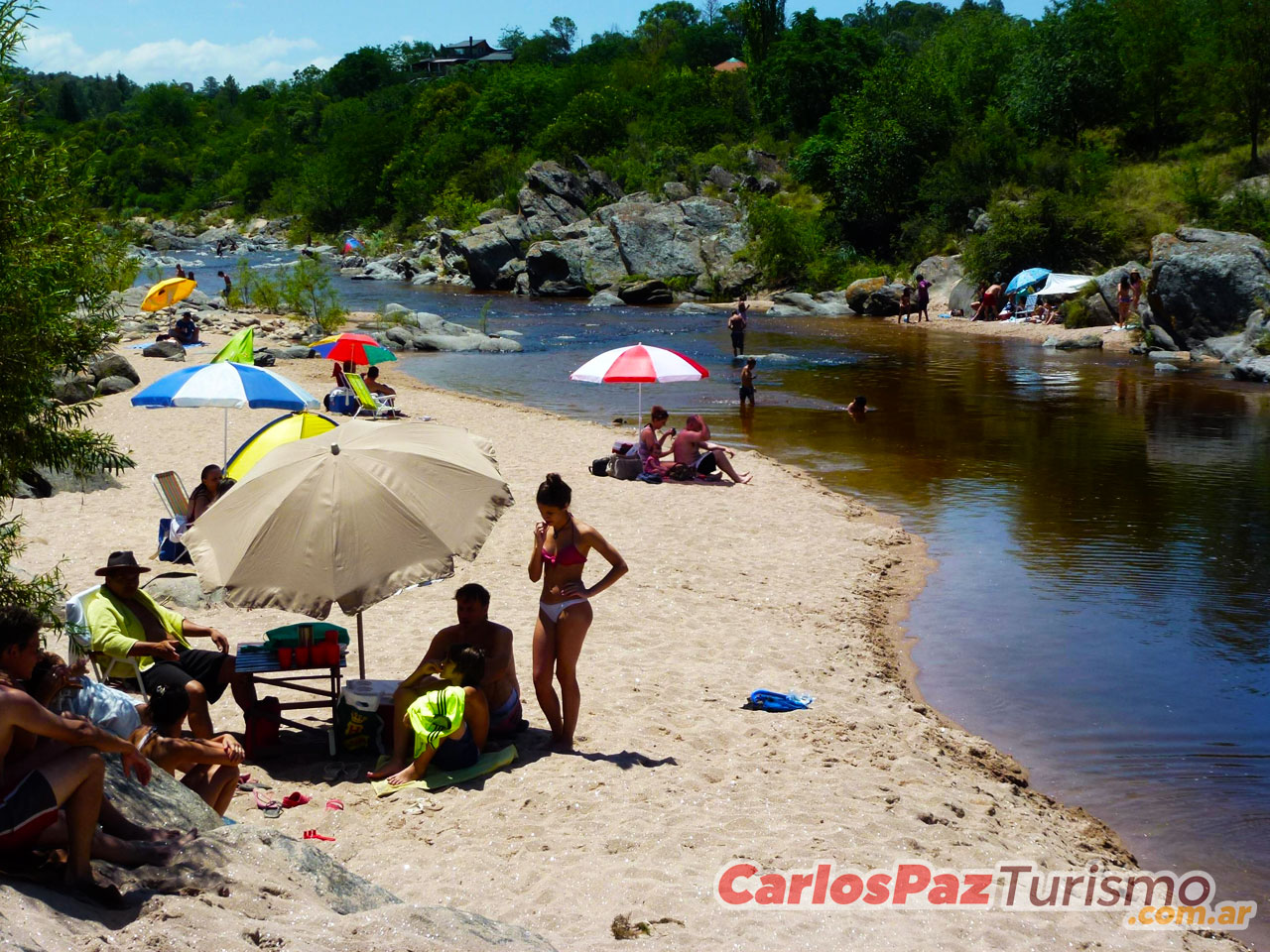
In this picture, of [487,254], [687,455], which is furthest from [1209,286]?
[487,254]

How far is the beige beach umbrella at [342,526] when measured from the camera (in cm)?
627

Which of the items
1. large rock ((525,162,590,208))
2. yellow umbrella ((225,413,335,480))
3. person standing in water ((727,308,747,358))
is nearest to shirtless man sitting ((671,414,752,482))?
yellow umbrella ((225,413,335,480))

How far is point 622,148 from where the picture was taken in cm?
6731

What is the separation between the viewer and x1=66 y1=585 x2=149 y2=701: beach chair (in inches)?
245

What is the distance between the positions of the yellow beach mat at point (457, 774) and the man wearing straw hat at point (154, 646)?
1011mm

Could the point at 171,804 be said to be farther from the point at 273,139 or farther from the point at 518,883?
the point at 273,139

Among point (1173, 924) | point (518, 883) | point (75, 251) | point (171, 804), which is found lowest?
point (1173, 924)

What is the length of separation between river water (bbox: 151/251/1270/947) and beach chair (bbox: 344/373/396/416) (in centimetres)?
410

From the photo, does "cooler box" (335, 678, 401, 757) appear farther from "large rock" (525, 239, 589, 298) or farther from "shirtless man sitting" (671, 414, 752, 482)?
"large rock" (525, 239, 589, 298)

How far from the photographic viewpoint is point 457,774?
21.3 ft

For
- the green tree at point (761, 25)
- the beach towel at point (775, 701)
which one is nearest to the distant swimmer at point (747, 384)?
the beach towel at point (775, 701)

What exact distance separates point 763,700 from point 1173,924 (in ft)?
9.55

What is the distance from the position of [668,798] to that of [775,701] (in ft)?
5.91

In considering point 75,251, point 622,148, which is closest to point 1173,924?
point 75,251
